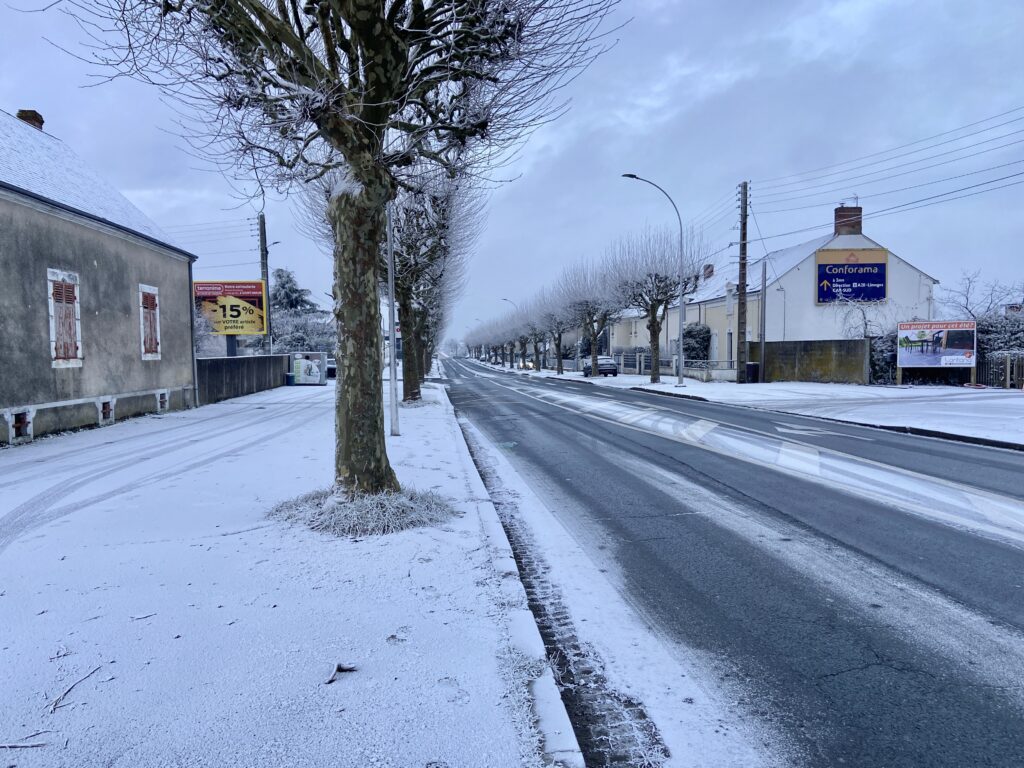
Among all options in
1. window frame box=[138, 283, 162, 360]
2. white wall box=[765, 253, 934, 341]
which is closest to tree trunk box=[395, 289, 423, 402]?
window frame box=[138, 283, 162, 360]

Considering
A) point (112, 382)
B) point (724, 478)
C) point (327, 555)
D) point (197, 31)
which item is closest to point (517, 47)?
point (197, 31)

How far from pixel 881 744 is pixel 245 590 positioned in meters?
3.35

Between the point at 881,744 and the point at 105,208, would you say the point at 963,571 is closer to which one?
the point at 881,744

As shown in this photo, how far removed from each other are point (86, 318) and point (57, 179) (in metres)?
2.95

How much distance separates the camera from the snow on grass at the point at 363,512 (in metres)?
4.78

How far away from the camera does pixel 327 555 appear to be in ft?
13.9

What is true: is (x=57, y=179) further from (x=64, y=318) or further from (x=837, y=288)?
(x=837, y=288)

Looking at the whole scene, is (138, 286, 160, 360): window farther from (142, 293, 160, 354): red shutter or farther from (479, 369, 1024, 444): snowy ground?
(479, 369, 1024, 444): snowy ground

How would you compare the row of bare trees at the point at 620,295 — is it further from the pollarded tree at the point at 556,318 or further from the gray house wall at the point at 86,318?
the gray house wall at the point at 86,318

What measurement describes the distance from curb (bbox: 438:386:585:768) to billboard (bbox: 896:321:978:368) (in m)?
25.3

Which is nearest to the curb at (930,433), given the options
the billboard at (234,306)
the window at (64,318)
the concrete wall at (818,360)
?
the concrete wall at (818,360)

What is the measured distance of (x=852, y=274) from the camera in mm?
35656

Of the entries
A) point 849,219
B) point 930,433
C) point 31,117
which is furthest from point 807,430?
point 849,219

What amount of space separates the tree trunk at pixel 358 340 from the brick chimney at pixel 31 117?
16241 millimetres
